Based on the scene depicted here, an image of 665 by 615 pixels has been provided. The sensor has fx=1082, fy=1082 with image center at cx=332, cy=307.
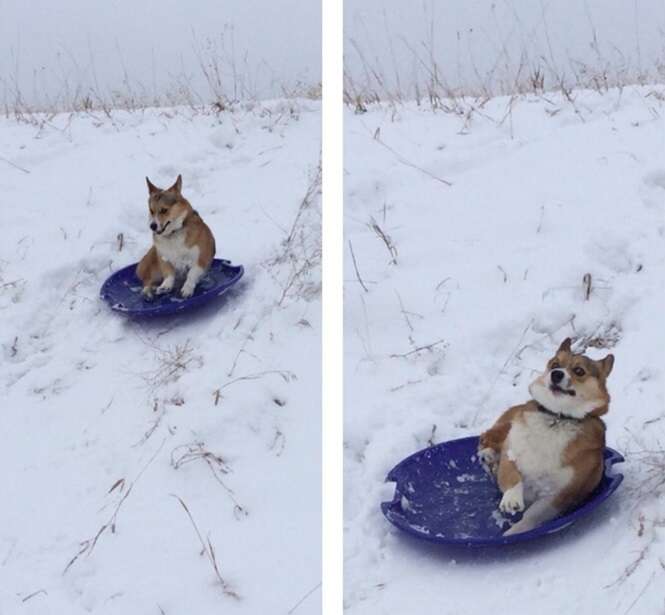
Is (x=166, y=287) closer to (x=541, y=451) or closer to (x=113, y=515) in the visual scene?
(x=113, y=515)

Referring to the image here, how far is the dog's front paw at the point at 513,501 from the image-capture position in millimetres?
1566

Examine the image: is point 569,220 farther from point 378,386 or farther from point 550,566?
point 550,566

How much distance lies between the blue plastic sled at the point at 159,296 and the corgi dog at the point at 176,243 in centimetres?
2

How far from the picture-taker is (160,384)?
6.41 feet

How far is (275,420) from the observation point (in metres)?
1.86

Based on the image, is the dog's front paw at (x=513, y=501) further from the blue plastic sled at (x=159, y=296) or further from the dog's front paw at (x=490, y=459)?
the blue plastic sled at (x=159, y=296)

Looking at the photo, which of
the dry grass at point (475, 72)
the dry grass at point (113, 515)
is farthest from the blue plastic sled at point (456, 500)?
the dry grass at point (475, 72)

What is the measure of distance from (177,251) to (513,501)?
82 centimetres

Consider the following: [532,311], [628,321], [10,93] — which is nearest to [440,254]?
[532,311]

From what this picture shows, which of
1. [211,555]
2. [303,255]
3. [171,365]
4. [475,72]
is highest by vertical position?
[475,72]

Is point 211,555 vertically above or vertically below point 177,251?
below

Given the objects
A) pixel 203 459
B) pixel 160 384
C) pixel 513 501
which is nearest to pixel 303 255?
pixel 160 384

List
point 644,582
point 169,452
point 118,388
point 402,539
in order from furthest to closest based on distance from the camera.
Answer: point 118,388 → point 169,452 → point 402,539 → point 644,582

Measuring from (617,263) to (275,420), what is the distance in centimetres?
69
